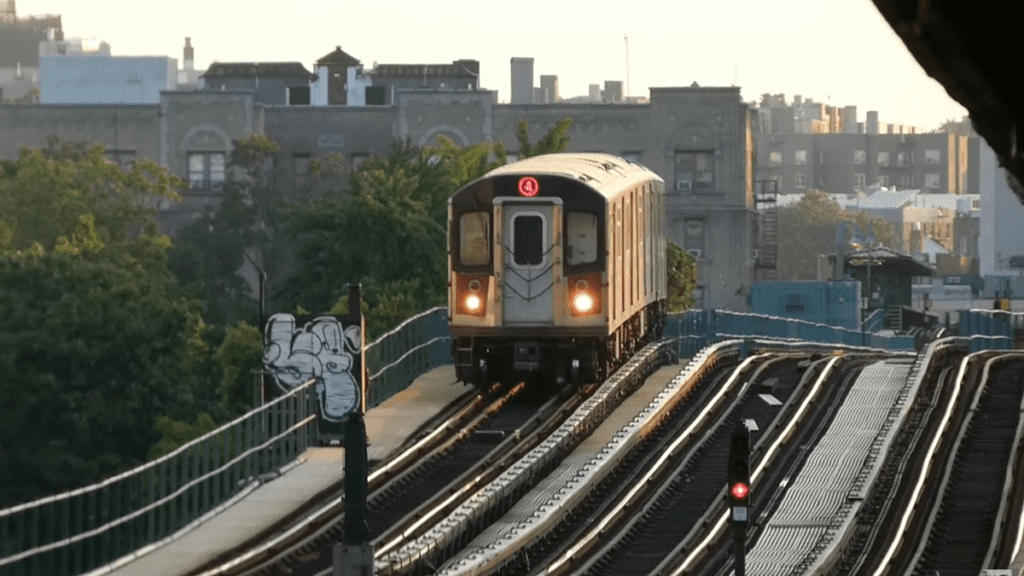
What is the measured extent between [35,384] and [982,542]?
3504 cm

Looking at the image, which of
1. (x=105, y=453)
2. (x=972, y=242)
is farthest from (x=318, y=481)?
(x=972, y=242)

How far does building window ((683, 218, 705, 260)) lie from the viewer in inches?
3915

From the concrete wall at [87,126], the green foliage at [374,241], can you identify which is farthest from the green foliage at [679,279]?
the concrete wall at [87,126]

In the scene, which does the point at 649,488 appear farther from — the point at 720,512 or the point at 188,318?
the point at 188,318

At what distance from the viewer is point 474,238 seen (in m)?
31.8

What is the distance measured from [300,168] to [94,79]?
86.7ft

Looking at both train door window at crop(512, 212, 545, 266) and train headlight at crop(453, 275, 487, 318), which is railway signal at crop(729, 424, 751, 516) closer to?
train door window at crop(512, 212, 545, 266)

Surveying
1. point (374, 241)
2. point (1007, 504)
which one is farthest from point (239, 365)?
point (1007, 504)

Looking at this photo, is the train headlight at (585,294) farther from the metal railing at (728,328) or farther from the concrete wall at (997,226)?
the concrete wall at (997,226)

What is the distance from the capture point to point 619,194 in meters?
33.6

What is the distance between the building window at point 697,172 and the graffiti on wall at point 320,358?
2663 inches

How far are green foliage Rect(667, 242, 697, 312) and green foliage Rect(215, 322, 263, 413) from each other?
55.9ft

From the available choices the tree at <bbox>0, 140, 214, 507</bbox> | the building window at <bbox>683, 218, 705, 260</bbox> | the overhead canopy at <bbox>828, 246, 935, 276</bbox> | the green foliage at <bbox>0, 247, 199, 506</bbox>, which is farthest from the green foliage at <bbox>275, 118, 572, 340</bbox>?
the building window at <bbox>683, 218, 705, 260</bbox>

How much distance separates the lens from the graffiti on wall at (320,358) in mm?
31156
